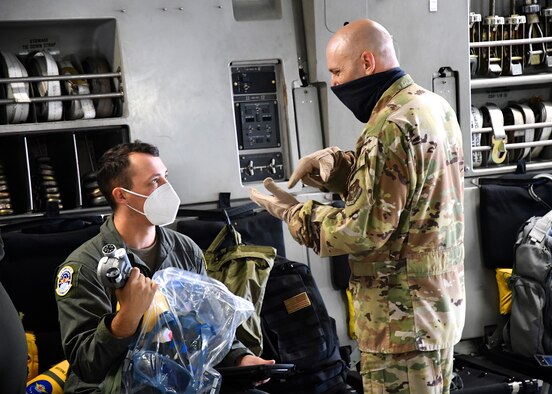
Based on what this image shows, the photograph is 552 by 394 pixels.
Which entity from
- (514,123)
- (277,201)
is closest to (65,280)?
(277,201)

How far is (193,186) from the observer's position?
4.23m

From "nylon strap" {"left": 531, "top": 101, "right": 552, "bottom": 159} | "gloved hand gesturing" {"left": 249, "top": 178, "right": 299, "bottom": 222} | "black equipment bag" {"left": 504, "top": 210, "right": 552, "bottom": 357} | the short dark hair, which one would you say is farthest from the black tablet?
"nylon strap" {"left": 531, "top": 101, "right": 552, "bottom": 159}

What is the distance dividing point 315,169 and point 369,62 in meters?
0.45

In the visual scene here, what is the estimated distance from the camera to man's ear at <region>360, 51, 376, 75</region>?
289 centimetres

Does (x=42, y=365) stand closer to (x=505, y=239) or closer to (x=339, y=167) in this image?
(x=339, y=167)

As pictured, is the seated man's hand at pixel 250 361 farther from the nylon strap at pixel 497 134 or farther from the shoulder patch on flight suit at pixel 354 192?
the nylon strap at pixel 497 134

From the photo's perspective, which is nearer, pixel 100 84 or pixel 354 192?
pixel 354 192

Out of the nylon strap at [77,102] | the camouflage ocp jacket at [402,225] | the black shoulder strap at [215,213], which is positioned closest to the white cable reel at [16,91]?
the nylon strap at [77,102]

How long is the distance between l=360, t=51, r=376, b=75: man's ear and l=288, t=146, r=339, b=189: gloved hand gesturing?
350mm

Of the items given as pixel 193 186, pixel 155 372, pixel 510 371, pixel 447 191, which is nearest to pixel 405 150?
pixel 447 191

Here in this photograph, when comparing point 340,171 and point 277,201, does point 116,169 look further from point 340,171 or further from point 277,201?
point 340,171

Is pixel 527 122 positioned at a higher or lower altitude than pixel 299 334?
higher

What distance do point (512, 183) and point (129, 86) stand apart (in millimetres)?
2254

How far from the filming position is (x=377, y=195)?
2.73 metres
